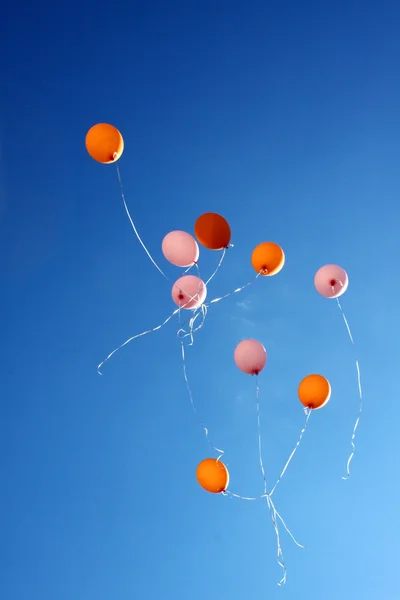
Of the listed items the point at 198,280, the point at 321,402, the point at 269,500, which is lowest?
the point at 269,500

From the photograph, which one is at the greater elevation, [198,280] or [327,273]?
[327,273]

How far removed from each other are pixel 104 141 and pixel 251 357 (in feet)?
8.51

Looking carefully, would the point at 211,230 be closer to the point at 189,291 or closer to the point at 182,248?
the point at 182,248

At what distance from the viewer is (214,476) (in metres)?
5.53

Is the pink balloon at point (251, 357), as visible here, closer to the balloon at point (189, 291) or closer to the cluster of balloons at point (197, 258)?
the cluster of balloons at point (197, 258)

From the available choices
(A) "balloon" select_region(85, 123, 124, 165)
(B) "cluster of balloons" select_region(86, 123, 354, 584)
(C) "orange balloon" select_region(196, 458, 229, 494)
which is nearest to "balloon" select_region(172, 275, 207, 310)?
(B) "cluster of balloons" select_region(86, 123, 354, 584)

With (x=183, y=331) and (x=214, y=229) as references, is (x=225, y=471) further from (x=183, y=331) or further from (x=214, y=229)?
(x=214, y=229)

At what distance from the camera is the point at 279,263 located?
5855 mm

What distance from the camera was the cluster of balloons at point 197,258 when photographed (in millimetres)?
5598

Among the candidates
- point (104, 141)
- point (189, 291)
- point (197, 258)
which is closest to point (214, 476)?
point (189, 291)

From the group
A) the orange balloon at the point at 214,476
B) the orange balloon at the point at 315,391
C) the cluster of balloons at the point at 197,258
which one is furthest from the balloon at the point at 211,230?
the orange balloon at the point at 214,476

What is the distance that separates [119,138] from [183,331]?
2.23 metres

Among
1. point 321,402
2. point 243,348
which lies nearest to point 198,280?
point 243,348

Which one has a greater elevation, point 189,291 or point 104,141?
point 104,141
